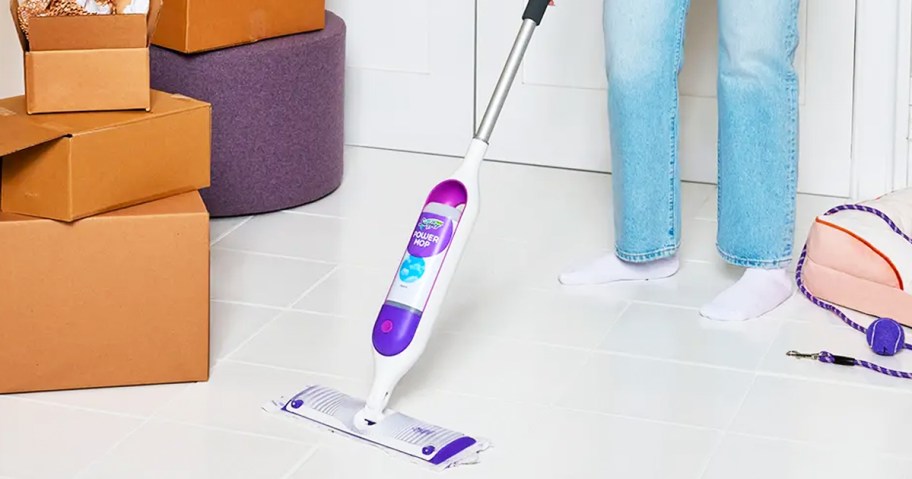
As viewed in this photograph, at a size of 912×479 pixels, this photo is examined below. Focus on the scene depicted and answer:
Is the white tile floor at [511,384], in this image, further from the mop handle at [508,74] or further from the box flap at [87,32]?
the box flap at [87,32]

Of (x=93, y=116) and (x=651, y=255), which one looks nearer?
(x=93, y=116)

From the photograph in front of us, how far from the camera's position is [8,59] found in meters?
2.84

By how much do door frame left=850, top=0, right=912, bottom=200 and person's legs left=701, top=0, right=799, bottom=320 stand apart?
61 centimetres

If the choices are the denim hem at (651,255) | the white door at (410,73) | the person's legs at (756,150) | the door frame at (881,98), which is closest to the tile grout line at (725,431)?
the person's legs at (756,150)

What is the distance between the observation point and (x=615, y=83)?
226cm

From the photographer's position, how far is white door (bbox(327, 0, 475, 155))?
3131 millimetres

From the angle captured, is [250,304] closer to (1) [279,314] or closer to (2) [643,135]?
(1) [279,314]

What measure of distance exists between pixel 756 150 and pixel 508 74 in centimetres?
53

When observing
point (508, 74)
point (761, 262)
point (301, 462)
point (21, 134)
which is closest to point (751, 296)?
point (761, 262)

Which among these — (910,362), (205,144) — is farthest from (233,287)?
(910,362)

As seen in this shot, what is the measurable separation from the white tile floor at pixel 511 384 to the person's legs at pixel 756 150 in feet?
0.20

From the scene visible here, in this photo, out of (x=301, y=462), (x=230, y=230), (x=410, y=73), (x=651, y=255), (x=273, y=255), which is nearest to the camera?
(x=301, y=462)

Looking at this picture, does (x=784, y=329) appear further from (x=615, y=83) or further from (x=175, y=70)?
(x=175, y=70)

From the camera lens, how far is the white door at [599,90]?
9.20ft
